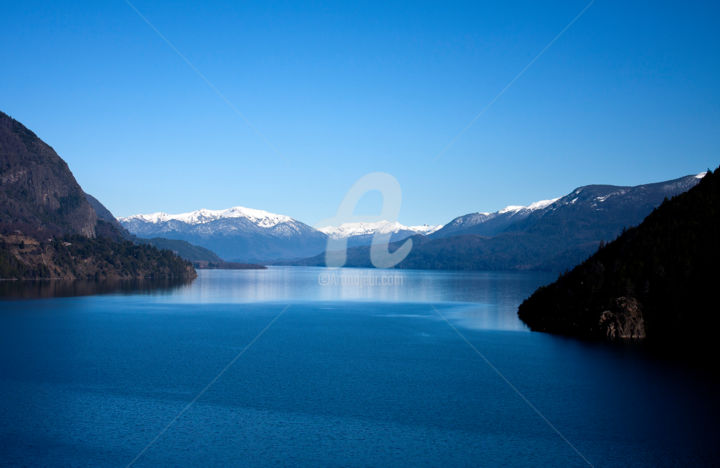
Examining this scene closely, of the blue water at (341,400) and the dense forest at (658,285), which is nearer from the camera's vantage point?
the blue water at (341,400)

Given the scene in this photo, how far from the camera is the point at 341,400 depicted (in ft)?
134

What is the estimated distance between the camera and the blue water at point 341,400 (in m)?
30.5

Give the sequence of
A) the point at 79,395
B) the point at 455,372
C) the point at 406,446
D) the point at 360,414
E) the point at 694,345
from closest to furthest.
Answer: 1. the point at 406,446
2. the point at 360,414
3. the point at 79,395
4. the point at 455,372
5. the point at 694,345

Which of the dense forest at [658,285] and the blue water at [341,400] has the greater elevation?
the dense forest at [658,285]

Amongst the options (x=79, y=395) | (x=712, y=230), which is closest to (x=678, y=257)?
(x=712, y=230)

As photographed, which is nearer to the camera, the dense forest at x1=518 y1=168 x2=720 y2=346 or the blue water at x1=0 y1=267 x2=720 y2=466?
the blue water at x1=0 y1=267 x2=720 y2=466

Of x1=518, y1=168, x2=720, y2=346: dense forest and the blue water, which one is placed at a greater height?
x1=518, y1=168, x2=720, y2=346: dense forest

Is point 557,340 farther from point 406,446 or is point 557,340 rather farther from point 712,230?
point 406,446

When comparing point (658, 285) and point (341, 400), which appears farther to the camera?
point (658, 285)

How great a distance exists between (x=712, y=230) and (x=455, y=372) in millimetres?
41297

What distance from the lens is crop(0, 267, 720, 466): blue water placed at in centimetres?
3055

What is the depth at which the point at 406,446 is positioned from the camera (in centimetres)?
3167

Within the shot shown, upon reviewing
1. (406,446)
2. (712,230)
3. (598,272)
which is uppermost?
(712,230)

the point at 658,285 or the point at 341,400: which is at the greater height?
the point at 658,285
